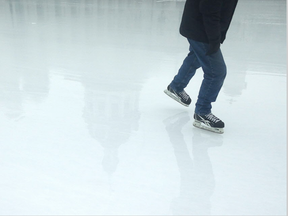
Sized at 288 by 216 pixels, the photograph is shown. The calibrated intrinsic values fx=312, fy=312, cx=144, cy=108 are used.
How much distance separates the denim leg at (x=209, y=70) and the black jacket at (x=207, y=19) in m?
0.08

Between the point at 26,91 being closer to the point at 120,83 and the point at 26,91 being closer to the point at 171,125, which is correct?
the point at 120,83

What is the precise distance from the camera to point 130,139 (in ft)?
6.40

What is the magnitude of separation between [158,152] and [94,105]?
2.61ft

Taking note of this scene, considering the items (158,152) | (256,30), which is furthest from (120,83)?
(256,30)

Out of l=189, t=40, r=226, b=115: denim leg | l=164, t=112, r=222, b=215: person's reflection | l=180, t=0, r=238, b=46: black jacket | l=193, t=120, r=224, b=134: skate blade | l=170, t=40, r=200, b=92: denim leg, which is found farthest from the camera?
l=170, t=40, r=200, b=92: denim leg

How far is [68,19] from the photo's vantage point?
6.72 metres

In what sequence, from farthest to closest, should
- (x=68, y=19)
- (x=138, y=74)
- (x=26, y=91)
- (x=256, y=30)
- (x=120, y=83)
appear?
(x=68, y=19), (x=256, y=30), (x=138, y=74), (x=120, y=83), (x=26, y=91)

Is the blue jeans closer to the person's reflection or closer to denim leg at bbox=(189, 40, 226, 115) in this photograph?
denim leg at bbox=(189, 40, 226, 115)

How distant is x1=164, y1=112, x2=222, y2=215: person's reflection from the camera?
4.59ft

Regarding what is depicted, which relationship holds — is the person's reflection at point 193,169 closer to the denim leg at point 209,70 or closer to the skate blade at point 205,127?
the skate blade at point 205,127

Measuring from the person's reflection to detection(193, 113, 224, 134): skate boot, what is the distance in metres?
0.03

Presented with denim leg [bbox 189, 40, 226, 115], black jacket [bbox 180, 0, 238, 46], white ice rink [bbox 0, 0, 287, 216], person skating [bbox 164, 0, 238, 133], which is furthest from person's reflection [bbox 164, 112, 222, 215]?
black jacket [bbox 180, 0, 238, 46]

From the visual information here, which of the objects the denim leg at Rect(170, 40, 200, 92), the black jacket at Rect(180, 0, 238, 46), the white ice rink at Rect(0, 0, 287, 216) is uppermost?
the black jacket at Rect(180, 0, 238, 46)

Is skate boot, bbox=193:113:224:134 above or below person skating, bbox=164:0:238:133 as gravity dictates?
below
